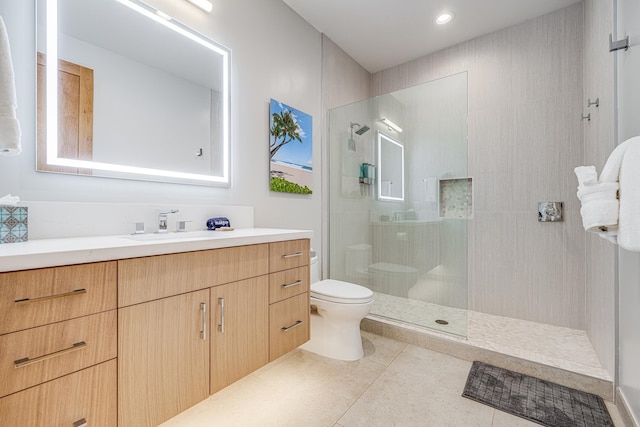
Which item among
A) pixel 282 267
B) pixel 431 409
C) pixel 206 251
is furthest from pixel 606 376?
pixel 206 251

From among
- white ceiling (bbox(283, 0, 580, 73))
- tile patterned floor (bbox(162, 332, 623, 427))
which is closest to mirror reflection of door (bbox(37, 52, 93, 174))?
tile patterned floor (bbox(162, 332, 623, 427))

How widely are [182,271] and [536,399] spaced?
1.91 metres

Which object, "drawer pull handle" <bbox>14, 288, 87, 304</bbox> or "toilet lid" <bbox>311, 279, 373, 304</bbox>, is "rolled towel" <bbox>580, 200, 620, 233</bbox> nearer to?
"toilet lid" <bbox>311, 279, 373, 304</bbox>

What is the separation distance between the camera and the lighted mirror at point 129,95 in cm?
122

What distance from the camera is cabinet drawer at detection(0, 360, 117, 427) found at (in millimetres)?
718

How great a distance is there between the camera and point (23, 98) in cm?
114

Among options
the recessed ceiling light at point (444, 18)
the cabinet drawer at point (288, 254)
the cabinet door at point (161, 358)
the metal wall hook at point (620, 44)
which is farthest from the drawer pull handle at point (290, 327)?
the recessed ceiling light at point (444, 18)

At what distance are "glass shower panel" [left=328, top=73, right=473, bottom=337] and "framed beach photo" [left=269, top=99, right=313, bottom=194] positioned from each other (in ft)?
1.28

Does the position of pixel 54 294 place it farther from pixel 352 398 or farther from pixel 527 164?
pixel 527 164

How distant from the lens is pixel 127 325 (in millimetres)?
917

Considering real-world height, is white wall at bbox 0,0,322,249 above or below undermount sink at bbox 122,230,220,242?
above

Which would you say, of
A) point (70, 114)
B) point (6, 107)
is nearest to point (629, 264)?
point (6, 107)

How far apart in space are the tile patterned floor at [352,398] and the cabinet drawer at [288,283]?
0.56 metres

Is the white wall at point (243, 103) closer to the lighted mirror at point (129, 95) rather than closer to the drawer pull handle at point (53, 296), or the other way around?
the lighted mirror at point (129, 95)
